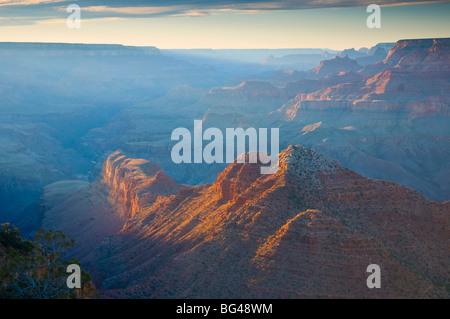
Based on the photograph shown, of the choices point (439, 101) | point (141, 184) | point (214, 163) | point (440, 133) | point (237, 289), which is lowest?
point (237, 289)

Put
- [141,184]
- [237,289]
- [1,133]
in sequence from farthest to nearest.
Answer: [1,133], [141,184], [237,289]

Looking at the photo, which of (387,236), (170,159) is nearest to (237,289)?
(387,236)

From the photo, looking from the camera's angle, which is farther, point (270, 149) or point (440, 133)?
point (440, 133)

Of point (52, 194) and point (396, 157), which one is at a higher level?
point (396, 157)

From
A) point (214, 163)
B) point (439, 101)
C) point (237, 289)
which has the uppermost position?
point (439, 101)

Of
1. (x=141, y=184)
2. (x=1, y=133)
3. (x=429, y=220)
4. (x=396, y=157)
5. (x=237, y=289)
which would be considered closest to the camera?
(x=237, y=289)

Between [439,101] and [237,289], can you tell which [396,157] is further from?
[237,289]

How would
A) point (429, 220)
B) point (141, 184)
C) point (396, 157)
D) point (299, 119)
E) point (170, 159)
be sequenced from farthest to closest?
point (299, 119), point (170, 159), point (396, 157), point (141, 184), point (429, 220)
